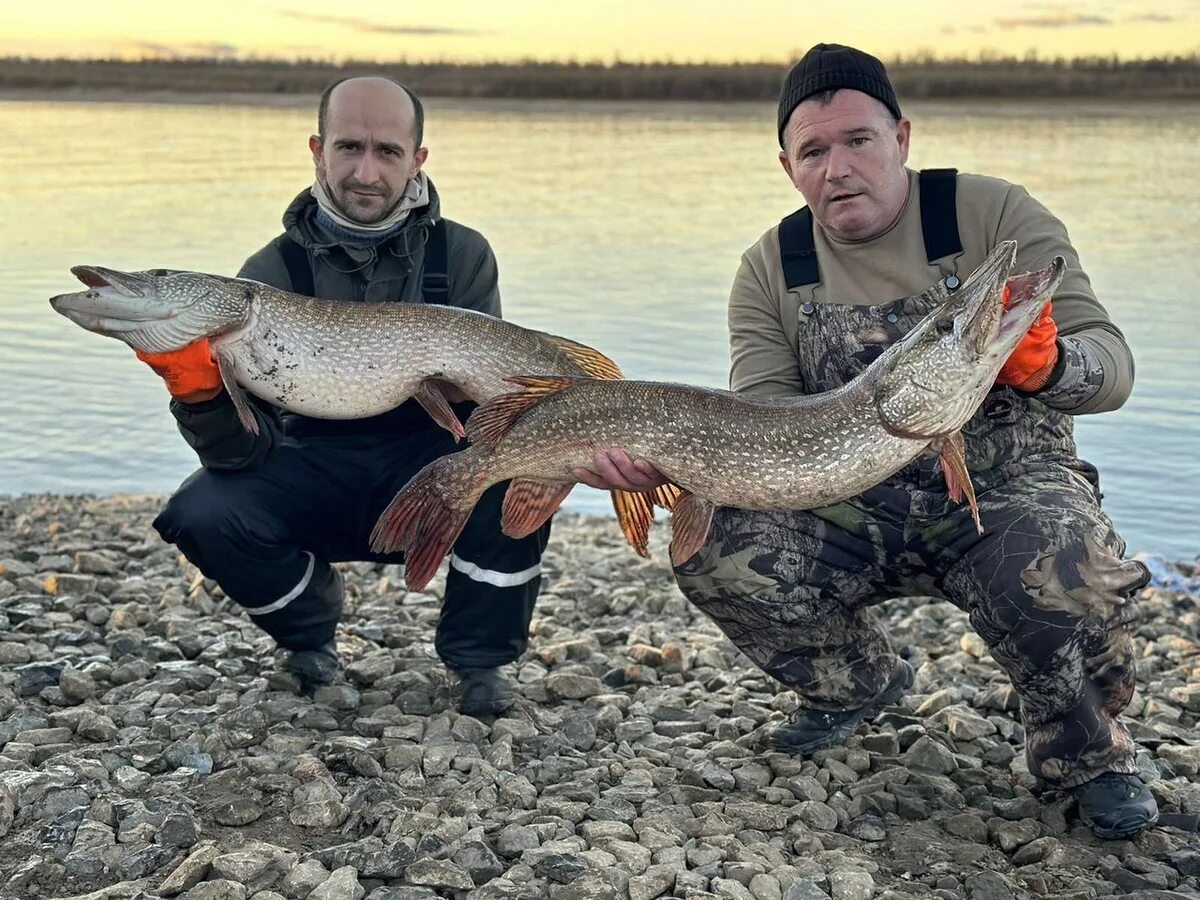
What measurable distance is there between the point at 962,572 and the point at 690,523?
78cm

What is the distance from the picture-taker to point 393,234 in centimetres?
447

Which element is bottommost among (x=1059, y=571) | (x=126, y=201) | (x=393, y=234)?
(x=126, y=201)

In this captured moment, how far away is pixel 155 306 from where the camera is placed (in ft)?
12.8

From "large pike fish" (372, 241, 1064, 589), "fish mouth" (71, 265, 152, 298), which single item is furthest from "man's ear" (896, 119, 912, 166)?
"fish mouth" (71, 265, 152, 298)

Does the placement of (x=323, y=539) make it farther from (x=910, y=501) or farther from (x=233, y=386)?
(x=910, y=501)

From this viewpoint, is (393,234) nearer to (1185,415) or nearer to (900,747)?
(900,747)

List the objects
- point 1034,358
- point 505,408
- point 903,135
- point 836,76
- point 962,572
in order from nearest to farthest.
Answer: point 1034,358 → point 505,408 → point 962,572 → point 836,76 → point 903,135

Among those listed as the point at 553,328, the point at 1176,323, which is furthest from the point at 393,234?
the point at 1176,323

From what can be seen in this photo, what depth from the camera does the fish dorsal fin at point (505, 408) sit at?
11.8 feet

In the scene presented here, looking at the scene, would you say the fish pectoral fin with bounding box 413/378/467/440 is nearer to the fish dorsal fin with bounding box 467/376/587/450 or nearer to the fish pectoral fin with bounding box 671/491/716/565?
the fish dorsal fin with bounding box 467/376/587/450

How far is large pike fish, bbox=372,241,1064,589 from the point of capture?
3.22 m

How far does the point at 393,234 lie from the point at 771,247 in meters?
1.27

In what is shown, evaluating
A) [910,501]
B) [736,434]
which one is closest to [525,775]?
[736,434]

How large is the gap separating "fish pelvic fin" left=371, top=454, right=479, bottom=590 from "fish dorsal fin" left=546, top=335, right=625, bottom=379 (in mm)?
513
